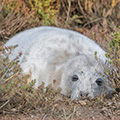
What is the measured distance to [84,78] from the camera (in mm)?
3543

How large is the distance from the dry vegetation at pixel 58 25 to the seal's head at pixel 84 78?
10 cm

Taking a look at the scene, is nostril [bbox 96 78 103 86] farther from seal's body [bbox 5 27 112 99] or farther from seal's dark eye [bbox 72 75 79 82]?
seal's dark eye [bbox 72 75 79 82]

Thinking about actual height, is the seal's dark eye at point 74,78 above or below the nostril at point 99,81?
above

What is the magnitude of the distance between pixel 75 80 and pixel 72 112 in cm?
56

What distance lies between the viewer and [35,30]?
4.66 metres

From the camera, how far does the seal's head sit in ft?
11.4

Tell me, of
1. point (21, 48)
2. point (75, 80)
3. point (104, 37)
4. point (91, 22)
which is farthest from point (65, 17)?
point (75, 80)

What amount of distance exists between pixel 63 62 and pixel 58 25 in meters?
2.17

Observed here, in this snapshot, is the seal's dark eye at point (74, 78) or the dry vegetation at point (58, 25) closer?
the dry vegetation at point (58, 25)

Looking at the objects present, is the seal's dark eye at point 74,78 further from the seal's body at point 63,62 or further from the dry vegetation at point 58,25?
the dry vegetation at point 58,25

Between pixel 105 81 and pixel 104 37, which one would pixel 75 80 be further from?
pixel 104 37

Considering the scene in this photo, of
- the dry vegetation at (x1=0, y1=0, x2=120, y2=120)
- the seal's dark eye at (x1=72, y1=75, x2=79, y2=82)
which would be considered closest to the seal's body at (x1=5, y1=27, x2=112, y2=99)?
the seal's dark eye at (x1=72, y1=75, x2=79, y2=82)

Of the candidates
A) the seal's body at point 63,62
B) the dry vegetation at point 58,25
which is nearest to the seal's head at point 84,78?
the seal's body at point 63,62

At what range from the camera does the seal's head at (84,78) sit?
11.4 feet
